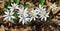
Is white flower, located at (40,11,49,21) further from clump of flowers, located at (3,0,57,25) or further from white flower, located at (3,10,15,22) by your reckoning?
white flower, located at (3,10,15,22)

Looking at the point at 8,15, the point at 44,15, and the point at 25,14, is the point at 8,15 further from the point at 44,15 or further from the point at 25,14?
the point at 44,15

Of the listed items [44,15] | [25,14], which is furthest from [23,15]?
[44,15]

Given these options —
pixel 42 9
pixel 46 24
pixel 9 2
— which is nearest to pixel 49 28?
pixel 46 24

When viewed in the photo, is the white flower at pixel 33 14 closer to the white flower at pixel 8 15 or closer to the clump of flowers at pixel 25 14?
the clump of flowers at pixel 25 14

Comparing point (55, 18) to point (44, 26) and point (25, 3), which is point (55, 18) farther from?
point (25, 3)

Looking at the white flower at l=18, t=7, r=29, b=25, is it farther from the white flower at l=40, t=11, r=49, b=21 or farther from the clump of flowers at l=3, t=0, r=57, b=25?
the white flower at l=40, t=11, r=49, b=21

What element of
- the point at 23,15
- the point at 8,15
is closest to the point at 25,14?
the point at 23,15

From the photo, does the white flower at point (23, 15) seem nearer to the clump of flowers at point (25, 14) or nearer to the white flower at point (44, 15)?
the clump of flowers at point (25, 14)

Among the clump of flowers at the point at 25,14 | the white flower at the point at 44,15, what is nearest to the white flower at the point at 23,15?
the clump of flowers at the point at 25,14

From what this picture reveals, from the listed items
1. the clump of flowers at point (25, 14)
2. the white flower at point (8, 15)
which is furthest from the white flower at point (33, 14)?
the white flower at point (8, 15)

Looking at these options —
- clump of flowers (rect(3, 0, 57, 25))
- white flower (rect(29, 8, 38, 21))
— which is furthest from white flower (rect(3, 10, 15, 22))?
white flower (rect(29, 8, 38, 21))

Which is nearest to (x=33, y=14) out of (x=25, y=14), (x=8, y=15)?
(x=25, y=14)
